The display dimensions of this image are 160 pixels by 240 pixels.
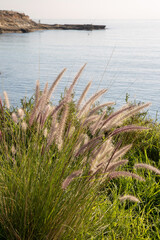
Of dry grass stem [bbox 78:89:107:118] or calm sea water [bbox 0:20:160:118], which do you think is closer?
dry grass stem [bbox 78:89:107:118]

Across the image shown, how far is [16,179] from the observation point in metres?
2.11

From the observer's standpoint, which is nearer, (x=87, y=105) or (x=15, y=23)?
(x=87, y=105)

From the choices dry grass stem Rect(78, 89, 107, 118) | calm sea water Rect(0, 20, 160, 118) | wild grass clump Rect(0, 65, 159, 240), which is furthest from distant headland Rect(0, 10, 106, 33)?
wild grass clump Rect(0, 65, 159, 240)

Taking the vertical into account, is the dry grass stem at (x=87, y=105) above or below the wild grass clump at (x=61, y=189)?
above

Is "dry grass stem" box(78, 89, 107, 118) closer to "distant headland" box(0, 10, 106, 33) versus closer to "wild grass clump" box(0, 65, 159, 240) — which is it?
"wild grass clump" box(0, 65, 159, 240)

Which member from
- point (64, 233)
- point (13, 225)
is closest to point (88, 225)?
point (64, 233)

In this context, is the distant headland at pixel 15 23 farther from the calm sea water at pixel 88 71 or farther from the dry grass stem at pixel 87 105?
the dry grass stem at pixel 87 105

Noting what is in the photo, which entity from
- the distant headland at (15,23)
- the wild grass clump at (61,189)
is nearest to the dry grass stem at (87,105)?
the wild grass clump at (61,189)

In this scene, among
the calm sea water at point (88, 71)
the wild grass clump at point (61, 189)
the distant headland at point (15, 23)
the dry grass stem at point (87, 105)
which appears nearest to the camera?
the wild grass clump at point (61, 189)

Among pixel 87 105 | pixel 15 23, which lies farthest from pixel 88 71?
pixel 15 23

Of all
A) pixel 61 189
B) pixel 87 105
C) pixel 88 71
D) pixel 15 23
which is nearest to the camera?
pixel 61 189

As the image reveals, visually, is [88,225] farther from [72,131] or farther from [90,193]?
[72,131]

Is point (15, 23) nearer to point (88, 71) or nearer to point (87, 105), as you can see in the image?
point (88, 71)

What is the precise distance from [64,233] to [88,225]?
21cm
